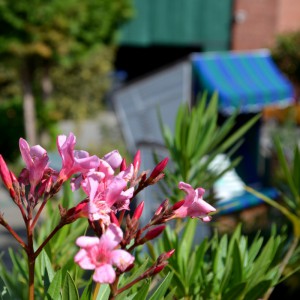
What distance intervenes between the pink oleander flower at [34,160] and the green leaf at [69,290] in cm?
23

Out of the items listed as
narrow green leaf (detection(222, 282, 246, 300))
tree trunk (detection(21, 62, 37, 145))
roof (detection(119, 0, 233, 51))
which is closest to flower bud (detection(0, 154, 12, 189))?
narrow green leaf (detection(222, 282, 246, 300))

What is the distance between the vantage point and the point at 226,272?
1.98 meters

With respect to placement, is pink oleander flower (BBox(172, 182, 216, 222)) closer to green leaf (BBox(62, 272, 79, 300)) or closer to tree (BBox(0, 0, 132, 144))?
green leaf (BBox(62, 272, 79, 300))

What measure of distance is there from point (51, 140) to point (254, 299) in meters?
13.0

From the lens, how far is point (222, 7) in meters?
21.4

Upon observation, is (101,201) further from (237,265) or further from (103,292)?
(237,265)

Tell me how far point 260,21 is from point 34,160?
21.6 m

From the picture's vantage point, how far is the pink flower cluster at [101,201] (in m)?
1.22

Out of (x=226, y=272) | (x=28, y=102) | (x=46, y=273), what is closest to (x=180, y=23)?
(x=28, y=102)

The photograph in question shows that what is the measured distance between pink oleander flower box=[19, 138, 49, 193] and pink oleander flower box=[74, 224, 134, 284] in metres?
0.27

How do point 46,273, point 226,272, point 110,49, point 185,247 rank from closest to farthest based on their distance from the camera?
point 46,273 < point 226,272 < point 185,247 < point 110,49

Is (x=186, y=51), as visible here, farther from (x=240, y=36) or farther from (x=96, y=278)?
(x=96, y=278)

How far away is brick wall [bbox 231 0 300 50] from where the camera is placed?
2158 cm

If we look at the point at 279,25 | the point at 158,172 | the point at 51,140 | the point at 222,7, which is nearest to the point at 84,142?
the point at 51,140
